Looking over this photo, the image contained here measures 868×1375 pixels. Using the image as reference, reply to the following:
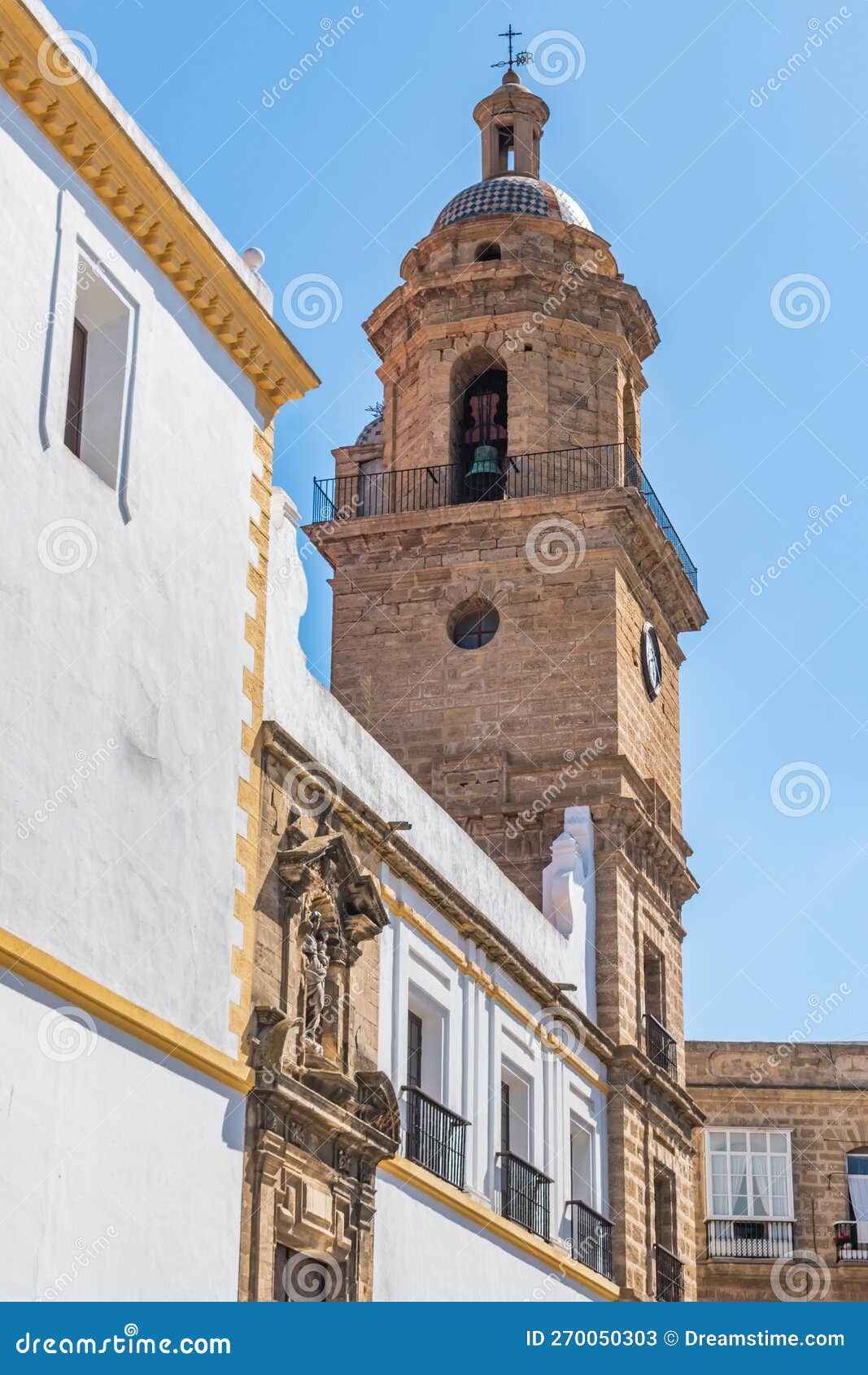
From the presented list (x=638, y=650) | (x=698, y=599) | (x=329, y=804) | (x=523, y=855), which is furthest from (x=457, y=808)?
(x=329, y=804)

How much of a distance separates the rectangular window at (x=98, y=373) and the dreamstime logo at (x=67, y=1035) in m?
3.25

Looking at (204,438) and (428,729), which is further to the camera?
(428,729)

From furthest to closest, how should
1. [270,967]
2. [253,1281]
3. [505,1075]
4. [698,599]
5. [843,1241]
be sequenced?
[843,1241] < [698,599] < [505,1075] < [270,967] < [253,1281]

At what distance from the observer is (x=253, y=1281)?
12.4 meters

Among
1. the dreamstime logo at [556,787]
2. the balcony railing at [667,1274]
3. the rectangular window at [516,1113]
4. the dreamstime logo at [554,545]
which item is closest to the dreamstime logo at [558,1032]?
the rectangular window at [516,1113]

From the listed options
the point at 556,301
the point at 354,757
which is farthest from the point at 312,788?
the point at 556,301

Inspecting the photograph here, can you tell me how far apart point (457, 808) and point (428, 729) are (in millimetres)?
1098

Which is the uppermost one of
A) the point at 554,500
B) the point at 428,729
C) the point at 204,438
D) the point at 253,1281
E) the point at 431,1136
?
the point at 554,500

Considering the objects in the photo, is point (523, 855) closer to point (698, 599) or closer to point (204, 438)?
point (698, 599)

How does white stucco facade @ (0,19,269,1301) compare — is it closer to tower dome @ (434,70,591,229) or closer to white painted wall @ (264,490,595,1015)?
white painted wall @ (264,490,595,1015)

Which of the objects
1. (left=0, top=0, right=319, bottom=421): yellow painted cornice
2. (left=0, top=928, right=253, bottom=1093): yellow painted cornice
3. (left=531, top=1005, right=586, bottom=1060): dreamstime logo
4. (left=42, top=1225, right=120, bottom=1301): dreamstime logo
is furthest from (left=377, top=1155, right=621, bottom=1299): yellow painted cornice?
(left=0, top=0, right=319, bottom=421): yellow painted cornice

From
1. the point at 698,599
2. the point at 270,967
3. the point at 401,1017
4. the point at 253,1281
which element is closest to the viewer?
the point at 253,1281

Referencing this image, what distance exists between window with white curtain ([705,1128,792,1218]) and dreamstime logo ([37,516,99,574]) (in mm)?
19464

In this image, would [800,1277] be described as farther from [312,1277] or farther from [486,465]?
[312,1277]
